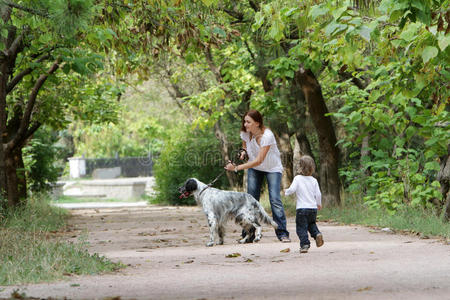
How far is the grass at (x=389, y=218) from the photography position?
11235mm

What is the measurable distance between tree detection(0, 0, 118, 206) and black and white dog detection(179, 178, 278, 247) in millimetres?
3016

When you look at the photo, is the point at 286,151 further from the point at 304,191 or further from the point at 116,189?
the point at 116,189

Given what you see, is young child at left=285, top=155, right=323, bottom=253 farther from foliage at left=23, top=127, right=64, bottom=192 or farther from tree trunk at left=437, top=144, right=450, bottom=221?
→ foliage at left=23, top=127, right=64, bottom=192

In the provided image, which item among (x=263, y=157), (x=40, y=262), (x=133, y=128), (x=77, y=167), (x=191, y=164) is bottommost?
(x=40, y=262)

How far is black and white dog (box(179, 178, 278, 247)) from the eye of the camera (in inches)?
418

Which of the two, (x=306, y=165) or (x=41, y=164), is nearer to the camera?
(x=306, y=165)

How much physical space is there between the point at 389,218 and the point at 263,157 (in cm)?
382

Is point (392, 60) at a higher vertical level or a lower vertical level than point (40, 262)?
higher

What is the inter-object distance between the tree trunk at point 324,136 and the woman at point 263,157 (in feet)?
22.1

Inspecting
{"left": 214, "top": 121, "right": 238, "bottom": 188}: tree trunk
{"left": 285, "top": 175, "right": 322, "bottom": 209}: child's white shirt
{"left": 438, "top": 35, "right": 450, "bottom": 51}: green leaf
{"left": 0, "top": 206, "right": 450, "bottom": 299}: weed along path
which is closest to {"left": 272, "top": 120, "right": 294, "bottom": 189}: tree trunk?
{"left": 214, "top": 121, "right": 238, "bottom": 188}: tree trunk

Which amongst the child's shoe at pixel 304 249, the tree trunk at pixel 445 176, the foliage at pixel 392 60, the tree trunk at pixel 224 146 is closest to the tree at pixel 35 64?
the foliage at pixel 392 60

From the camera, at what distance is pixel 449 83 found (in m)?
10.8

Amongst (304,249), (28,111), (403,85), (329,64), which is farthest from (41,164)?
(304,249)

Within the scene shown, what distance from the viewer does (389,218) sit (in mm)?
13250
